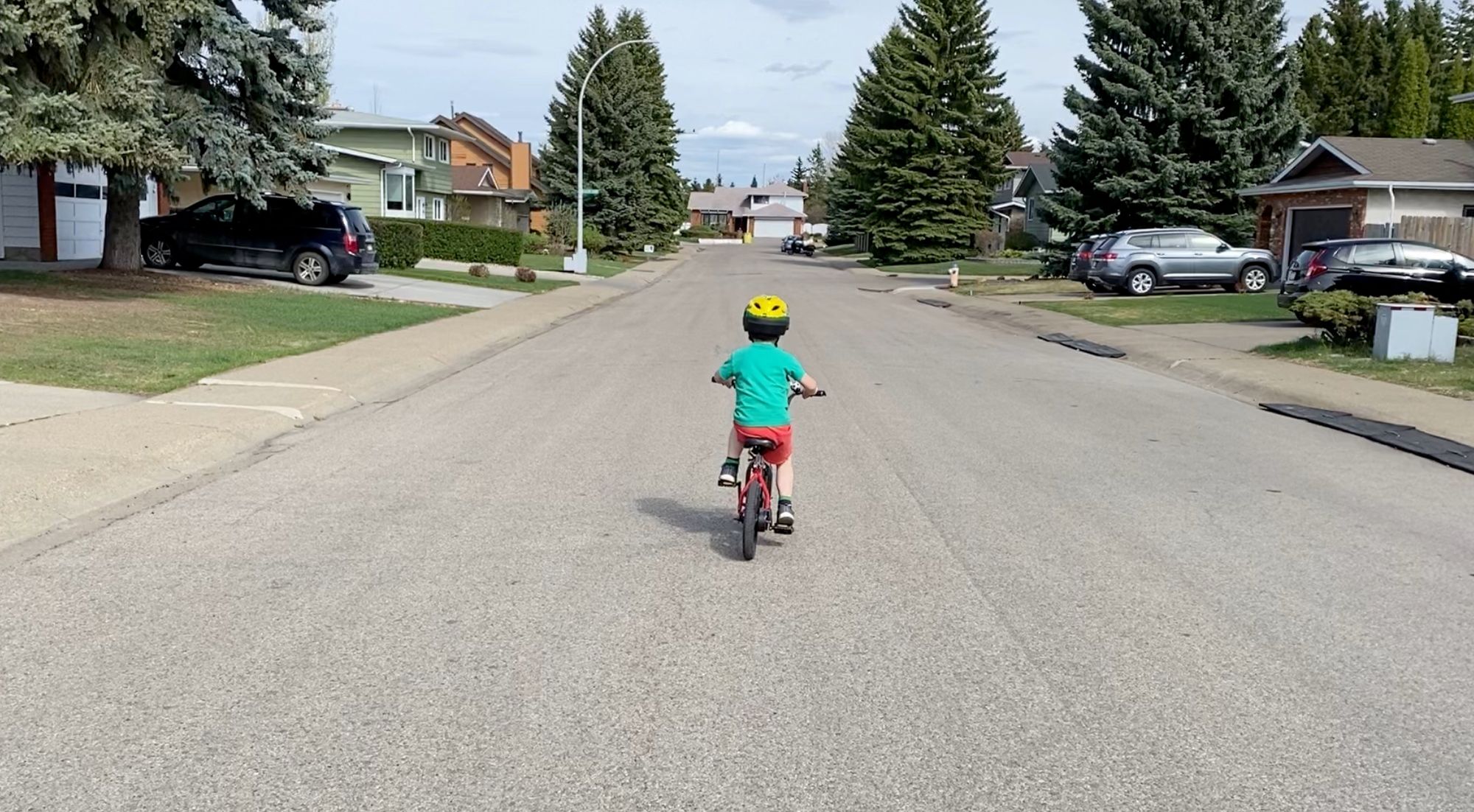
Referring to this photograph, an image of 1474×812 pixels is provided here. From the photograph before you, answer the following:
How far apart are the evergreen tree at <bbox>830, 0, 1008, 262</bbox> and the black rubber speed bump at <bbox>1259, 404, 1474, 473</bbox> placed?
1926 inches

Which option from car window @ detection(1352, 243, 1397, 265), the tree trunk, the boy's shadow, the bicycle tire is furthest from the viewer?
the tree trunk

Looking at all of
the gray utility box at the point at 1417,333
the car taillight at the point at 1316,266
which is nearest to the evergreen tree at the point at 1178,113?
the car taillight at the point at 1316,266

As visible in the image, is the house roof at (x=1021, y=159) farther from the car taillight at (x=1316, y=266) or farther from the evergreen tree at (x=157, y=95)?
the evergreen tree at (x=157, y=95)

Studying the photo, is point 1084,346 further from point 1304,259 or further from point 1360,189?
point 1360,189

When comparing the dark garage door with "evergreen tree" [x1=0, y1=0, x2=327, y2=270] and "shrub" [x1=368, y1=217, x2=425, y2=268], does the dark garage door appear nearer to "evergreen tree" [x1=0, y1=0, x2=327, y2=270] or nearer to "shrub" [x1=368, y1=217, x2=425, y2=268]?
"shrub" [x1=368, y1=217, x2=425, y2=268]

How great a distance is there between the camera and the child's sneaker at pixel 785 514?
6.85 metres

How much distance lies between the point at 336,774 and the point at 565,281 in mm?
34184

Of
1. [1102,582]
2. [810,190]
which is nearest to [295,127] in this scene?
[1102,582]

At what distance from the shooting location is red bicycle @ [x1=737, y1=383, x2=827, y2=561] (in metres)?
6.61

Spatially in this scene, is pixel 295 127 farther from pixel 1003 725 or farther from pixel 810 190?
pixel 810 190

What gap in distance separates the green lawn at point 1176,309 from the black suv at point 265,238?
599 inches

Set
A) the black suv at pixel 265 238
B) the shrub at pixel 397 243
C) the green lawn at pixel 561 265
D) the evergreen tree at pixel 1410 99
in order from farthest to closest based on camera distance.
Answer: the evergreen tree at pixel 1410 99 → the green lawn at pixel 561 265 → the shrub at pixel 397 243 → the black suv at pixel 265 238

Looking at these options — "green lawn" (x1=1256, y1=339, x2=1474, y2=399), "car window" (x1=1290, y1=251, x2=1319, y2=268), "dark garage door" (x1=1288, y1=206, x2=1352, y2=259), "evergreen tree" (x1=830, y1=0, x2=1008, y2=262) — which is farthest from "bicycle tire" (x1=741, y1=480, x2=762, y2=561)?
"evergreen tree" (x1=830, y1=0, x2=1008, y2=262)

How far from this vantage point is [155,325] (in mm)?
16953
